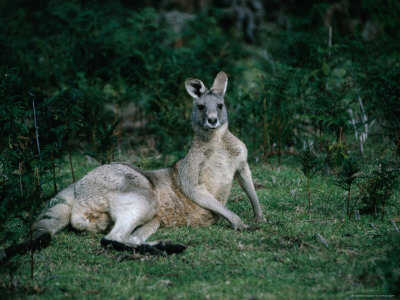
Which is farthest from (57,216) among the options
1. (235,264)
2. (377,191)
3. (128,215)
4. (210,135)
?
(377,191)

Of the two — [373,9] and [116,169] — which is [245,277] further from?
[373,9]

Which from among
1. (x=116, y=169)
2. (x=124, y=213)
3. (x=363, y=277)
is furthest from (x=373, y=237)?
(x=116, y=169)

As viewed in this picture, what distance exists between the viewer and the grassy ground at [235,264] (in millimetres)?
4176

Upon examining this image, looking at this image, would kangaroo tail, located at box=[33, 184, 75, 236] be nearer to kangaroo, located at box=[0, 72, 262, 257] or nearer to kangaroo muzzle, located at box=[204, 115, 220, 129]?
kangaroo, located at box=[0, 72, 262, 257]

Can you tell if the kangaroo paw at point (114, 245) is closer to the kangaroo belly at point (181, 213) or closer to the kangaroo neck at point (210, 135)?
the kangaroo belly at point (181, 213)

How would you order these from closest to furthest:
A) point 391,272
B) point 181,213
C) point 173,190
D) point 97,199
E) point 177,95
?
point 391,272, point 97,199, point 181,213, point 173,190, point 177,95

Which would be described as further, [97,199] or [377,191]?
[377,191]

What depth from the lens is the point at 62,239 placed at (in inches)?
230

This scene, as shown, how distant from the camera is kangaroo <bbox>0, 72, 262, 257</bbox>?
591 cm

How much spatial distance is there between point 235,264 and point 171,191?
197 centimetres

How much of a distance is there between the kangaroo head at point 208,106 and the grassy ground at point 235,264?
1.37 metres

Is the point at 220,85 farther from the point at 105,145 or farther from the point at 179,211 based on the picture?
the point at 105,145

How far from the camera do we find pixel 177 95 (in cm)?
991

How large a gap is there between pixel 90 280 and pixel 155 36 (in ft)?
26.4
